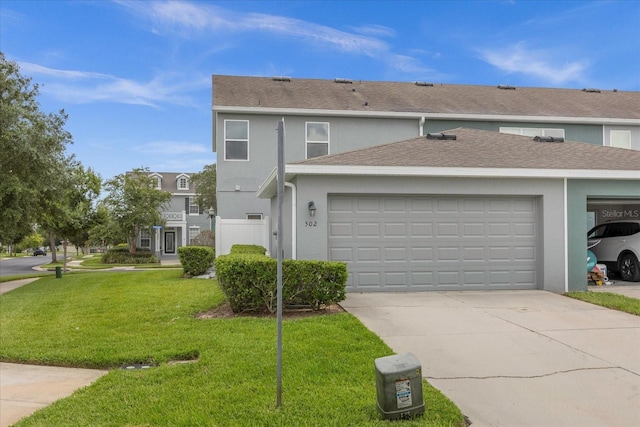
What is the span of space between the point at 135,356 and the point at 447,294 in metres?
6.73

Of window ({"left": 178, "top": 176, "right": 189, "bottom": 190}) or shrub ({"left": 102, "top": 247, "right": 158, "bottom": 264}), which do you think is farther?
window ({"left": 178, "top": 176, "right": 189, "bottom": 190})

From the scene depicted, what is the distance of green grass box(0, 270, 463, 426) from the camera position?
3.63m

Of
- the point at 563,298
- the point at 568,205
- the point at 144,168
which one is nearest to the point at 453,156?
the point at 568,205

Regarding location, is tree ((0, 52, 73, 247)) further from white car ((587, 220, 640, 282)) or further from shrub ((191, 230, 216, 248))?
white car ((587, 220, 640, 282))

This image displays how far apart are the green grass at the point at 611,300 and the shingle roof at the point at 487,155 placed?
293cm

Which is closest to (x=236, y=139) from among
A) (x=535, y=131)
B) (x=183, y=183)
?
(x=535, y=131)

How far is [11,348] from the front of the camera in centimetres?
605

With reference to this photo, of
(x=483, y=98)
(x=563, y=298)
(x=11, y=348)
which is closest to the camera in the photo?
(x=11, y=348)

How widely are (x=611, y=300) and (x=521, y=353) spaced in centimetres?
488

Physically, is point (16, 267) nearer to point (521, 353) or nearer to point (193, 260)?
A: point (193, 260)

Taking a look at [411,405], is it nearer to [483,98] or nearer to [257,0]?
[257,0]

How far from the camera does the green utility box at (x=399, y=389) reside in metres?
3.41

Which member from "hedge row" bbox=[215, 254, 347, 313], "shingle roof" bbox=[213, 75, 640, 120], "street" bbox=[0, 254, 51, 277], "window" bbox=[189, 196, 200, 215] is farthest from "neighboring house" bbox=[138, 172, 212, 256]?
"hedge row" bbox=[215, 254, 347, 313]

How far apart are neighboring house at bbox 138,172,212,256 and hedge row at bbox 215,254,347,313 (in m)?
30.4
